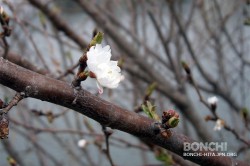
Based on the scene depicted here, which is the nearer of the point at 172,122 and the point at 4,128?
the point at 4,128

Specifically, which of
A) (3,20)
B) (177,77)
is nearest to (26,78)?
(3,20)

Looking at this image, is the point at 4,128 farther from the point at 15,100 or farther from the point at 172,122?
the point at 172,122

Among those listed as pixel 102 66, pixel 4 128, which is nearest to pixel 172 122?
pixel 102 66

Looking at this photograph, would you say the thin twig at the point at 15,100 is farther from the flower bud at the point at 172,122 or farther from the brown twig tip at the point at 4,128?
the flower bud at the point at 172,122

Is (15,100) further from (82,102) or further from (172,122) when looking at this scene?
(172,122)

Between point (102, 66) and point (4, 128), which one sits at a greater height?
point (102, 66)

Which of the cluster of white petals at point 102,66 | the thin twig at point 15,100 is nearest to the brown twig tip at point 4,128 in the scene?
the thin twig at point 15,100
